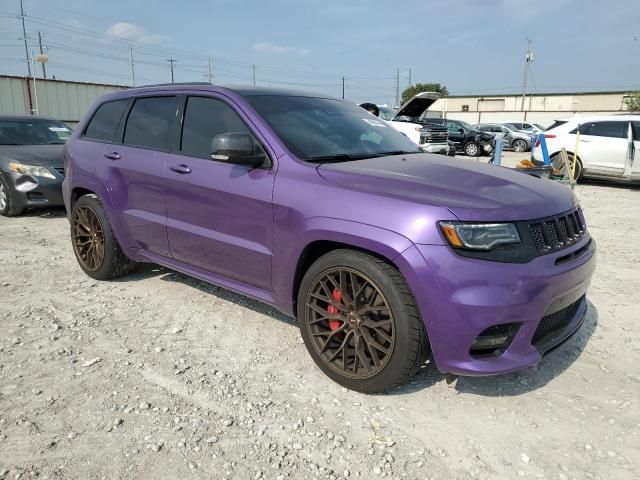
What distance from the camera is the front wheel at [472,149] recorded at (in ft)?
67.5

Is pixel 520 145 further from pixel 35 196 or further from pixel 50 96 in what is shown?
pixel 50 96

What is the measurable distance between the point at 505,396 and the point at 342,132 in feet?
6.78

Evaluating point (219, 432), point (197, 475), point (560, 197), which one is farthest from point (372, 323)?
point (560, 197)

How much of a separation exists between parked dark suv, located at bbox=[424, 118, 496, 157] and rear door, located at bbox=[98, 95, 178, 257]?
709 inches

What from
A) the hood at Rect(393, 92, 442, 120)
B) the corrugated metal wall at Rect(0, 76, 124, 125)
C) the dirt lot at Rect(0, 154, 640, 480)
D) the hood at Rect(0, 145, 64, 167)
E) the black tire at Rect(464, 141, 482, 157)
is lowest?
the dirt lot at Rect(0, 154, 640, 480)

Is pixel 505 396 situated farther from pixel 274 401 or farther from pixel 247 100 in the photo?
pixel 247 100

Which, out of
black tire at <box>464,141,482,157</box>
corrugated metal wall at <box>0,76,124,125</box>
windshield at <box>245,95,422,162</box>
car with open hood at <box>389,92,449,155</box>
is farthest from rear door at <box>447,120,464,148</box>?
windshield at <box>245,95,422,162</box>

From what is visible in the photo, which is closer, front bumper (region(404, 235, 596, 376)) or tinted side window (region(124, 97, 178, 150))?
front bumper (region(404, 235, 596, 376))

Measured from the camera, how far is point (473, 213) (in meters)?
2.43

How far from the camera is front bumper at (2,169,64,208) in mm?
7215

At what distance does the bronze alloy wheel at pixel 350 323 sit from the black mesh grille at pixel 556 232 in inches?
33.9

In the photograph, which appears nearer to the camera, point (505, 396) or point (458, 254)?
point (458, 254)

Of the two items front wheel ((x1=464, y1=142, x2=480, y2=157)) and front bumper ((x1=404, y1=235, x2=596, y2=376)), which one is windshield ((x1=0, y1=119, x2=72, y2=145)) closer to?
front bumper ((x1=404, y1=235, x2=596, y2=376))

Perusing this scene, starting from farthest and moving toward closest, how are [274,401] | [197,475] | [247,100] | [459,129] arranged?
1. [459,129]
2. [247,100]
3. [274,401]
4. [197,475]
